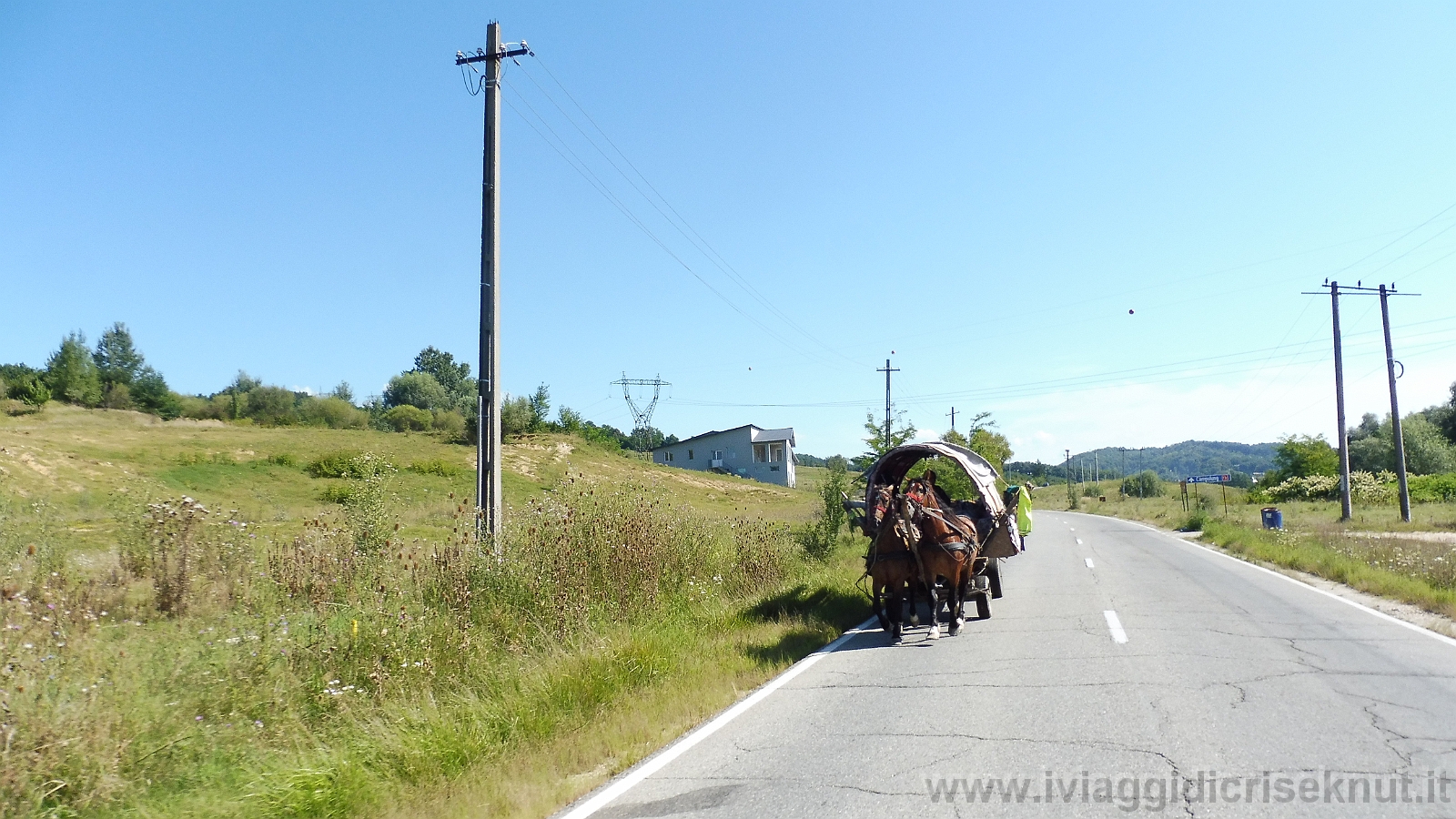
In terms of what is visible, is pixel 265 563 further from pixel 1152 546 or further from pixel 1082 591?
pixel 1152 546

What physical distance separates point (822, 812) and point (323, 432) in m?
57.5

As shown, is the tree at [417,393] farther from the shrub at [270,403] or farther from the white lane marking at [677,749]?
the white lane marking at [677,749]

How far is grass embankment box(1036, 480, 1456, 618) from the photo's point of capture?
15.1 meters

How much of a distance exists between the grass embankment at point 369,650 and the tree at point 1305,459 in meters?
71.1

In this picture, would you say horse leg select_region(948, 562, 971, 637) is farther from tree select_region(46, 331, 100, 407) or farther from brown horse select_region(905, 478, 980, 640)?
tree select_region(46, 331, 100, 407)

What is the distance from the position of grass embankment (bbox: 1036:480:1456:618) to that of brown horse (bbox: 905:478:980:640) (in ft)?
Answer: 24.0

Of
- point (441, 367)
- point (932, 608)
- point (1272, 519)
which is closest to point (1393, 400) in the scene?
point (1272, 519)

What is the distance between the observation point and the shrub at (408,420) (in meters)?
75.2

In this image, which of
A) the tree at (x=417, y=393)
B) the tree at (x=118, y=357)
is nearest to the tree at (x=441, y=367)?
the tree at (x=417, y=393)

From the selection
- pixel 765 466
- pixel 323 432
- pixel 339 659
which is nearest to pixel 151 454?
pixel 323 432

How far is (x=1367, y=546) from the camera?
21156 millimetres

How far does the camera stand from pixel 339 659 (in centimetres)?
760

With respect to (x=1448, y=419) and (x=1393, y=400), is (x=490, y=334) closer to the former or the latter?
(x=1393, y=400)

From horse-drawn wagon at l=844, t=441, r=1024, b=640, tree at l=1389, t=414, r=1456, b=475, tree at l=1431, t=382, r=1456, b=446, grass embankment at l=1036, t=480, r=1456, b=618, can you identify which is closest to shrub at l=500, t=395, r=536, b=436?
grass embankment at l=1036, t=480, r=1456, b=618
